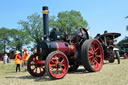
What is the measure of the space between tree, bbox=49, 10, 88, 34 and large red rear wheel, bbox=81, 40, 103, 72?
3590 centimetres

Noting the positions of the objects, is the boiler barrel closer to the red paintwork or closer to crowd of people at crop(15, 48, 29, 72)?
the red paintwork

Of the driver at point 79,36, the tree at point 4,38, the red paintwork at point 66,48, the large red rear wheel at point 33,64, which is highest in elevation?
the tree at point 4,38

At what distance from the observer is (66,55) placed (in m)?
7.44

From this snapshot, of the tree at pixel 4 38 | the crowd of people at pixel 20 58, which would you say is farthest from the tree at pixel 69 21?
the crowd of people at pixel 20 58

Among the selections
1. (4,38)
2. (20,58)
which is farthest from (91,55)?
(4,38)

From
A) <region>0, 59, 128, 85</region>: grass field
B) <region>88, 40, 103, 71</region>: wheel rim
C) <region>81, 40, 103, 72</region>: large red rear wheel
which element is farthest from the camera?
<region>88, 40, 103, 71</region>: wheel rim

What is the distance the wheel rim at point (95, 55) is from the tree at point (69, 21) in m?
35.9

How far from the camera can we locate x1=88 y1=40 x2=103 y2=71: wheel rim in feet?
25.2

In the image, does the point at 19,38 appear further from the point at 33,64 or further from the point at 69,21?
the point at 33,64

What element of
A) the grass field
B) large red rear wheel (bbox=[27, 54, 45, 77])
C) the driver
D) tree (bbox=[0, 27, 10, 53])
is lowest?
the grass field

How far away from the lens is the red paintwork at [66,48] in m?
6.88

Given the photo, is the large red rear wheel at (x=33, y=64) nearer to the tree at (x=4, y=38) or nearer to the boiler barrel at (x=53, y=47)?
the boiler barrel at (x=53, y=47)

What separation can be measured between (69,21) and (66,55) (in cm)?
3829

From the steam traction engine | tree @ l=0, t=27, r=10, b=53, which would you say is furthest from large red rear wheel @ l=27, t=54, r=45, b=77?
tree @ l=0, t=27, r=10, b=53
